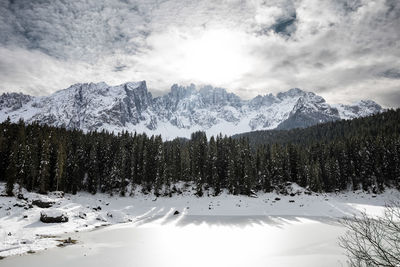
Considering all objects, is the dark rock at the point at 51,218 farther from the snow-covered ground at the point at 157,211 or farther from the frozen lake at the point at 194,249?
the frozen lake at the point at 194,249

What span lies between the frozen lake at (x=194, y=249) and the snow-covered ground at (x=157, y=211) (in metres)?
4.36

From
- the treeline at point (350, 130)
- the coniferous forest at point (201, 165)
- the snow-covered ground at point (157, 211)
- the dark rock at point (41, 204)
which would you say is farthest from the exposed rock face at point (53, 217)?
the treeline at point (350, 130)

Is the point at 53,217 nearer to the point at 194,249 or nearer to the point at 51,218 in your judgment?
the point at 51,218

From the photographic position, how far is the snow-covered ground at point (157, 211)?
98.2ft

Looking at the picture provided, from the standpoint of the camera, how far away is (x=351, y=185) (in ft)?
301

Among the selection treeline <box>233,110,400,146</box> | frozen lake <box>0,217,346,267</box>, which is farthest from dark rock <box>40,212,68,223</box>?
treeline <box>233,110,400,146</box>

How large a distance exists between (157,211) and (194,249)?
35023mm

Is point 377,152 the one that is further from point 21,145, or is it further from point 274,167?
point 21,145

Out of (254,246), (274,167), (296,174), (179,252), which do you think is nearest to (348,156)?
(296,174)

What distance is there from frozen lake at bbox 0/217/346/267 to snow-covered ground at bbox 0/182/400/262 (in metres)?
4.36

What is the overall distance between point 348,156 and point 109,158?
8965cm

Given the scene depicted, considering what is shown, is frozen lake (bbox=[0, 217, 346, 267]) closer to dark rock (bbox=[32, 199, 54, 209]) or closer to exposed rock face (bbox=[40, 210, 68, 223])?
exposed rock face (bbox=[40, 210, 68, 223])

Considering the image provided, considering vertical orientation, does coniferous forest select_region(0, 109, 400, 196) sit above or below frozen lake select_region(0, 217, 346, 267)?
above

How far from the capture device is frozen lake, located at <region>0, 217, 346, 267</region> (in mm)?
18797
